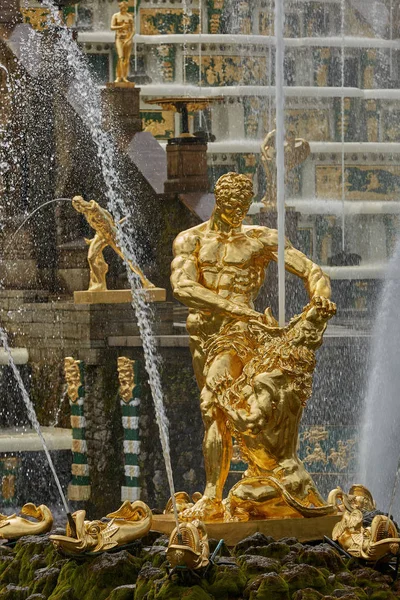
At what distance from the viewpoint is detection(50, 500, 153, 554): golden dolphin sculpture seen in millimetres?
13680

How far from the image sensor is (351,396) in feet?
77.6

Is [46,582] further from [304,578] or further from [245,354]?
[245,354]

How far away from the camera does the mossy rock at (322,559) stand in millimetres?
13609

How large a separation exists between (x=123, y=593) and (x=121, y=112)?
1181 cm

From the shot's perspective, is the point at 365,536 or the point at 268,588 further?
the point at 365,536

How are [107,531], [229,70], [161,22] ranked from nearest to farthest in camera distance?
[107,531] → [229,70] → [161,22]

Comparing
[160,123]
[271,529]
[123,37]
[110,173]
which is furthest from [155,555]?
[160,123]

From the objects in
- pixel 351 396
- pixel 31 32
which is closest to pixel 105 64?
pixel 31 32

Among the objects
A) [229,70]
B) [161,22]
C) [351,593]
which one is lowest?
[351,593]

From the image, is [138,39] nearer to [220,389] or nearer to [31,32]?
[31,32]

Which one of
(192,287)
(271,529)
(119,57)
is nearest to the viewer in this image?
(271,529)

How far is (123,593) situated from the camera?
13.4 m

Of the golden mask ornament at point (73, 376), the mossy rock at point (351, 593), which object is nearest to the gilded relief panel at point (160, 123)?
the golden mask ornament at point (73, 376)

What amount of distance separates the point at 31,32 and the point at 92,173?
5.24 ft
